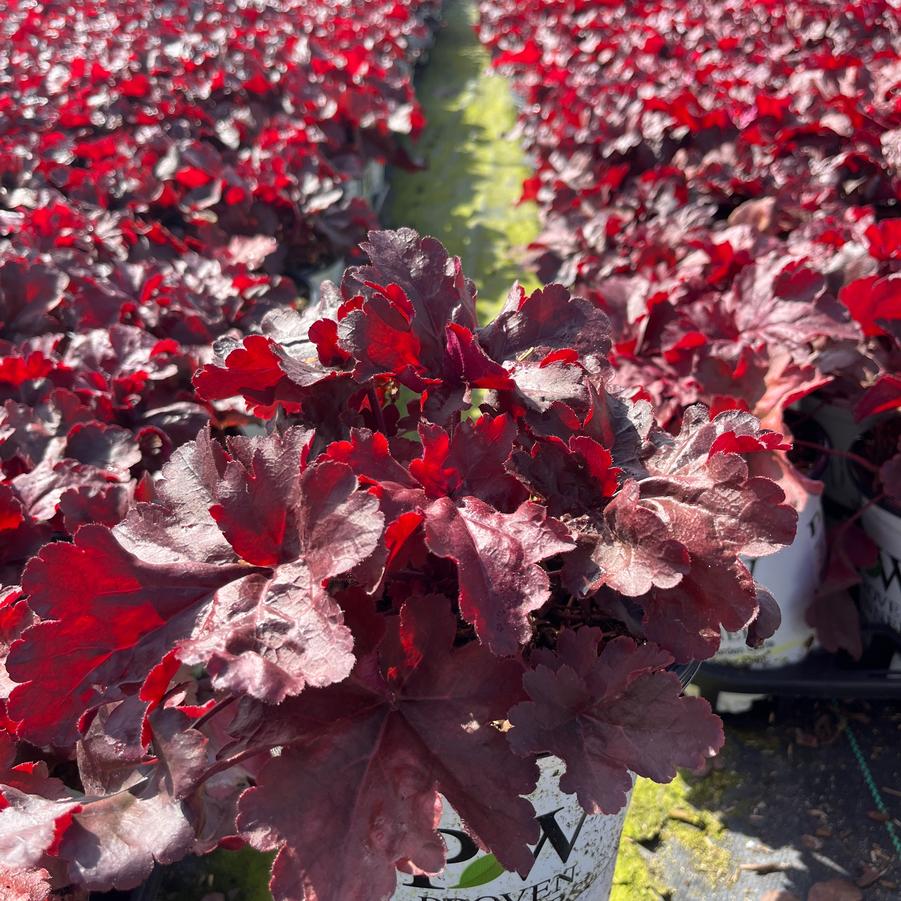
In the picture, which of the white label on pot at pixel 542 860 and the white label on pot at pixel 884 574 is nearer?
the white label on pot at pixel 542 860

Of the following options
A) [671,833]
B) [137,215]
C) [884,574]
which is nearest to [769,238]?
[884,574]

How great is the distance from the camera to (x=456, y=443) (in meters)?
1.10

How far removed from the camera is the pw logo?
127 centimetres

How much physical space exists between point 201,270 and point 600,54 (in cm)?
372

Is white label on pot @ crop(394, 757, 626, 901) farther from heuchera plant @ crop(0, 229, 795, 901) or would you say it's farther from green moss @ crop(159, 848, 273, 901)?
green moss @ crop(159, 848, 273, 901)

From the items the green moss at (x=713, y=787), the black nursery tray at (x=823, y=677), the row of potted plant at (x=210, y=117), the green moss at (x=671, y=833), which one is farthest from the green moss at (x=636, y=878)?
the row of potted plant at (x=210, y=117)

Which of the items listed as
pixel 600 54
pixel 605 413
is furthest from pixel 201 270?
pixel 600 54

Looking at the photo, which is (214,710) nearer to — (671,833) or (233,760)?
(233,760)

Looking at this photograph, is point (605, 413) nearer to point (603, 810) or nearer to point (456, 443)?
point (456, 443)

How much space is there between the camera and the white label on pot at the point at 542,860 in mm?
1252

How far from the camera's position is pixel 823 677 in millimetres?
2176

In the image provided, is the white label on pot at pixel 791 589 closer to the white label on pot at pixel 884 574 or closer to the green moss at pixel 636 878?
the white label on pot at pixel 884 574

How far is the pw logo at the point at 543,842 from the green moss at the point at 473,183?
3.05 metres

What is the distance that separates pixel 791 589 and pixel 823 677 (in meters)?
0.25
